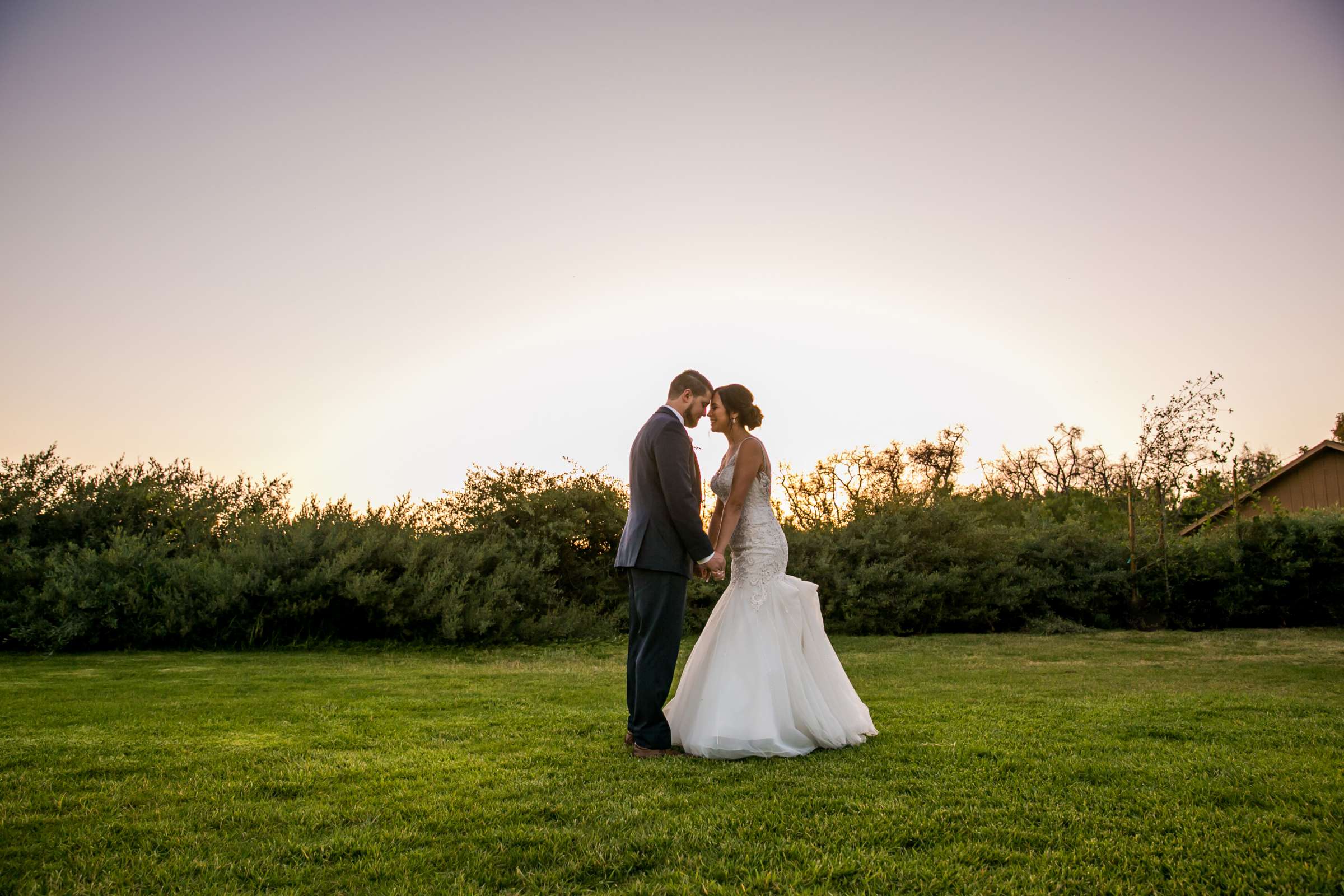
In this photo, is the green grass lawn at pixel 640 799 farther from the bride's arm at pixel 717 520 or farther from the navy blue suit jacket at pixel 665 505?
the bride's arm at pixel 717 520

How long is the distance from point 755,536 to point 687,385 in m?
1.12

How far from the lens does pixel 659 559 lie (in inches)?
186

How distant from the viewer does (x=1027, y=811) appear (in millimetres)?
3365

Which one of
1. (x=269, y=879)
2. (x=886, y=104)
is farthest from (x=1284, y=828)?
(x=886, y=104)

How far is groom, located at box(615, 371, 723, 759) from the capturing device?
15.2 ft

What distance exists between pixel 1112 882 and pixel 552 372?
13.7 meters

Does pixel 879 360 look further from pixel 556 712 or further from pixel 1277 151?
pixel 556 712

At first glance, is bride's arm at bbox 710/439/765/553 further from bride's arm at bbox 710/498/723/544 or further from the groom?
the groom

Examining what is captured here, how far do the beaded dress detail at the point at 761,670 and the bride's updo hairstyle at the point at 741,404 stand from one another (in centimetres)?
24

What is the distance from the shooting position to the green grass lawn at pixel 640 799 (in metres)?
2.72

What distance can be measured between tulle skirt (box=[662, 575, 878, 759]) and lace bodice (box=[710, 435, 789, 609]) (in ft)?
0.17

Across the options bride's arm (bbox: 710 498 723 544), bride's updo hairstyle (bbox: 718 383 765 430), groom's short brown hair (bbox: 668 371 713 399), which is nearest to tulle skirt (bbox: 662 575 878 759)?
bride's arm (bbox: 710 498 723 544)

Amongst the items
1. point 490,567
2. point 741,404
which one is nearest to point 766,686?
point 741,404

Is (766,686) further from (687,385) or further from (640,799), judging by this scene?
(687,385)
